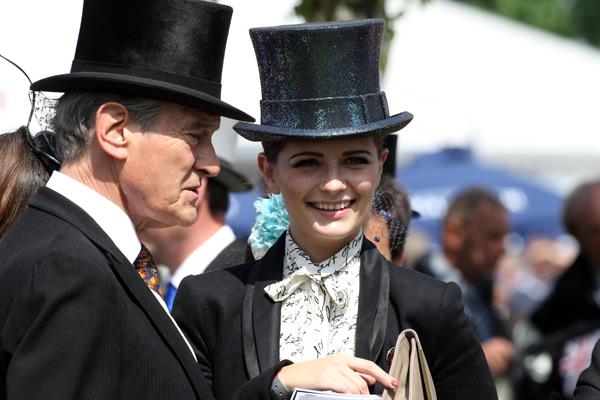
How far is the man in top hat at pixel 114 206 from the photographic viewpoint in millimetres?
2707

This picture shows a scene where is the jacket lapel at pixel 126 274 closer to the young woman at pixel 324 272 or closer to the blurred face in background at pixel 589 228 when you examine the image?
the young woman at pixel 324 272

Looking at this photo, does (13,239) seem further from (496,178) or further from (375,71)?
(496,178)

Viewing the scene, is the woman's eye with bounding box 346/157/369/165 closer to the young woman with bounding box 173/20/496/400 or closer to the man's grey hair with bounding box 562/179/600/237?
the young woman with bounding box 173/20/496/400

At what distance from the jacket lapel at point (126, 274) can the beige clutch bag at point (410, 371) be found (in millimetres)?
497

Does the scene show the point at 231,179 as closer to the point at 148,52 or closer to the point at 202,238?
the point at 202,238

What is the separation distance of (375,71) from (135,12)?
0.78 metres

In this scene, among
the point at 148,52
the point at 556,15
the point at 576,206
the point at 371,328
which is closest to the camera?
the point at 148,52

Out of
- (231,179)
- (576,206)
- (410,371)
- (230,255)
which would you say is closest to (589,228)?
(576,206)

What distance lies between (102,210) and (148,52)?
1.45ft

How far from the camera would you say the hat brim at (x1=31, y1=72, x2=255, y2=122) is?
9.96ft

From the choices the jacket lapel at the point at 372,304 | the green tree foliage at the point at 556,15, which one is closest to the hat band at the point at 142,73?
the jacket lapel at the point at 372,304

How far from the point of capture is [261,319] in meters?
3.41

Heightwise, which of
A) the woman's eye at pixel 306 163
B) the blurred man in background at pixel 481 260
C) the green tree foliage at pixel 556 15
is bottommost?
the green tree foliage at pixel 556 15

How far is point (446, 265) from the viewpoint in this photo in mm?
8633
